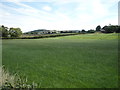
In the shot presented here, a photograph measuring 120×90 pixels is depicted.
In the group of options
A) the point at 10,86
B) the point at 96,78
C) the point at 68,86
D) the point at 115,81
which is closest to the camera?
the point at 10,86

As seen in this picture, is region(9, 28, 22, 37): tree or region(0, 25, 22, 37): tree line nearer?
region(0, 25, 22, 37): tree line

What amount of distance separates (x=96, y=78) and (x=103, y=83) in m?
0.37

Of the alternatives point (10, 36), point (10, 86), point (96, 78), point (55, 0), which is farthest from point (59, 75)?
point (10, 36)

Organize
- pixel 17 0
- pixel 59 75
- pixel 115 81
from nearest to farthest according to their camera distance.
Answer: pixel 115 81
pixel 59 75
pixel 17 0

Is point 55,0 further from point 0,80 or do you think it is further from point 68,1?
point 0,80

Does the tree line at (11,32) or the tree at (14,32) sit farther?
the tree at (14,32)

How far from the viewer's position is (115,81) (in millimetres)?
3338

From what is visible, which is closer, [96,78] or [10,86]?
[10,86]

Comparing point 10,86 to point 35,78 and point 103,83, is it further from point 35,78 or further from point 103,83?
point 103,83

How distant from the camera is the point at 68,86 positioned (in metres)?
3.08

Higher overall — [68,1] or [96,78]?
[68,1]

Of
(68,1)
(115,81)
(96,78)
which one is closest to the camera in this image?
(115,81)

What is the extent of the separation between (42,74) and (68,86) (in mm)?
1245

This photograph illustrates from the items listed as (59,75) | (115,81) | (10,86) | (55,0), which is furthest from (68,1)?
(10,86)
